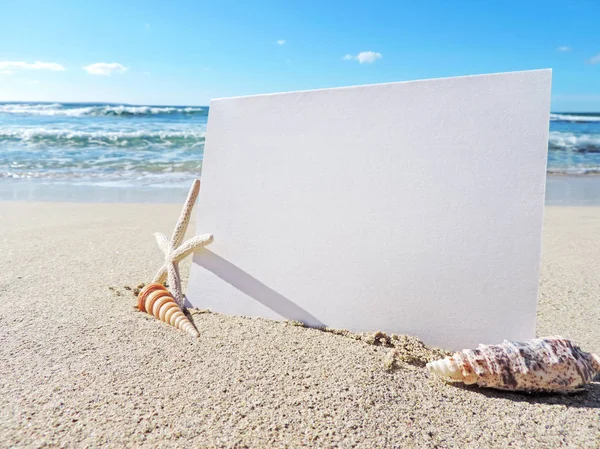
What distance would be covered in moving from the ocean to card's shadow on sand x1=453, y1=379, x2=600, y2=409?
6045 millimetres

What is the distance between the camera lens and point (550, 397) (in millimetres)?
1585

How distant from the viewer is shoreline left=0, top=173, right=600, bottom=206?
5887 mm

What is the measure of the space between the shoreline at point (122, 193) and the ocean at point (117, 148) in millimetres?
74

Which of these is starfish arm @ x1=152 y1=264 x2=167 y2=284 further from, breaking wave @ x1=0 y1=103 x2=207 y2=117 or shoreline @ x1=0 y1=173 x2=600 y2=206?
breaking wave @ x1=0 y1=103 x2=207 y2=117

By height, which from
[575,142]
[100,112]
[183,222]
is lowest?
[183,222]

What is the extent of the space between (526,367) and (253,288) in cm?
121

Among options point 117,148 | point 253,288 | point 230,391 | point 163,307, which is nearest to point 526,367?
point 230,391

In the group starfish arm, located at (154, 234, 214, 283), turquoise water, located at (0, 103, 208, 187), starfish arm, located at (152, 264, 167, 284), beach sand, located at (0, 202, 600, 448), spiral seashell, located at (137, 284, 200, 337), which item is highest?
turquoise water, located at (0, 103, 208, 187)

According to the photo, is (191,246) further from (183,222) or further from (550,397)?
(550,397)

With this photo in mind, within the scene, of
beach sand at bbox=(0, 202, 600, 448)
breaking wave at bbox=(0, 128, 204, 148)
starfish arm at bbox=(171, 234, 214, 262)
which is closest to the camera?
Result: beach sand at bbox=(0, 202, 600, 448)

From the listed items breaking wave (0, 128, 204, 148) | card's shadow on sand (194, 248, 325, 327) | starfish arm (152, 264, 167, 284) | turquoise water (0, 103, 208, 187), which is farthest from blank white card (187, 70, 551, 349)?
breaking wave (0, 128, 204, 148)

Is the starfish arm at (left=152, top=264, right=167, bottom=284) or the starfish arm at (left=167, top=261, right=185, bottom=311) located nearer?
the starfish arm at (left=167, top=261, right=185, bottom=311)

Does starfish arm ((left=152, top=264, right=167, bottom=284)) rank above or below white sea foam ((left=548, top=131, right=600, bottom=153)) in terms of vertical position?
below

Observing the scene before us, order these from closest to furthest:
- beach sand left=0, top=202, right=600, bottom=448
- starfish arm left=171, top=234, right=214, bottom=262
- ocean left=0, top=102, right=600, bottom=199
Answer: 1. beach sand left=0, top=202, right=600, bottom=448
2. starfish arm left=171, top=234, right=214, bottom=262
3. ocean left=0, top=102, right=600, bottom=199
